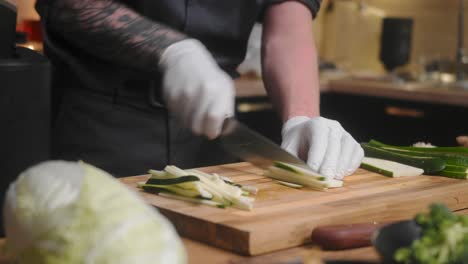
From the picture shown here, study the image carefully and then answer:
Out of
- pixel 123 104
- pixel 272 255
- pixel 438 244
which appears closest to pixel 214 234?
pixel 272 255

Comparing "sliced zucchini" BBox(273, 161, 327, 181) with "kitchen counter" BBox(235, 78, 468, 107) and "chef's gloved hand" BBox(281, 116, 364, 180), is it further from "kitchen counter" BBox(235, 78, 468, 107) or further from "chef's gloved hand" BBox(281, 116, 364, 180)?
"kitchen counter" BBox(235, 78, 468, 107)

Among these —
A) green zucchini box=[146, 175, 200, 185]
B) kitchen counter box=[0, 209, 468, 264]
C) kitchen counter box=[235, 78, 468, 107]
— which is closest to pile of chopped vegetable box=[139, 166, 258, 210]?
green zucchini box=[146, 175, 200, 185]

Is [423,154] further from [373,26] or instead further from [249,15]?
[373,26]

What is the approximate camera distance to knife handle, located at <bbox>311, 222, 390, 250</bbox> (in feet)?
4.28

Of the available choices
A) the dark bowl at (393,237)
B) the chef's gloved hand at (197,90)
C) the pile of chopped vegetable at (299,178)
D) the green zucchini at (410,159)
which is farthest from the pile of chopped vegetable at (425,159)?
the dark bowl at (393,237)

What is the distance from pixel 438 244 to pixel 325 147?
792mm

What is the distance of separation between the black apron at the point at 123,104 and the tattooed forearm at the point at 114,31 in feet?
0.32

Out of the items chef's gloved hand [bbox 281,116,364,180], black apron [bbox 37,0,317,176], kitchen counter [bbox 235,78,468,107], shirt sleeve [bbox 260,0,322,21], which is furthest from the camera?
kitchen counter [bbox 235,78,468,107]

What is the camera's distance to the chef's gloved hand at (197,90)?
1.66 meters

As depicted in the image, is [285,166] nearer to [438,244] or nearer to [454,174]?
[454,174]

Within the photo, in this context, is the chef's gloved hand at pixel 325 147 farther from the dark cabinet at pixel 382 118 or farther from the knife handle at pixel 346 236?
the dark cabinet at pixel 382 118

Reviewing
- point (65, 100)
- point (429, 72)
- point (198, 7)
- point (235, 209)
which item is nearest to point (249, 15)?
point (198, 7)

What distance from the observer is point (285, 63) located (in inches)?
88.7

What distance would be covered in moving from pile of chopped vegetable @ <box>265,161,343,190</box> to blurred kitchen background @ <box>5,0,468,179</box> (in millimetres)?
1679
